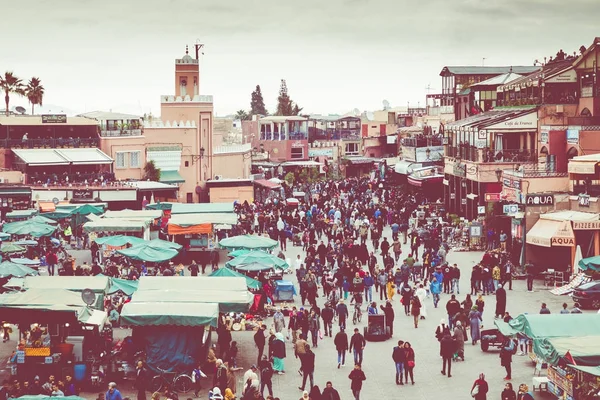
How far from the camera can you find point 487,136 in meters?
50.3

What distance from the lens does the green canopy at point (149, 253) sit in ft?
113

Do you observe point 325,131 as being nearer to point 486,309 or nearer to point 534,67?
point 534,67

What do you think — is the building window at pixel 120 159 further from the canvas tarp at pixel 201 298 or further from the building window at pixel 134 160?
the canvas tarp at pixel 201 298

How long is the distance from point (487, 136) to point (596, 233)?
14487 millimetres

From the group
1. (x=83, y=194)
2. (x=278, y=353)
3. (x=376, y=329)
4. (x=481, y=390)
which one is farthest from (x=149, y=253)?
(x=83, y=194)

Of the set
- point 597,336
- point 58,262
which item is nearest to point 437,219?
point 58,262

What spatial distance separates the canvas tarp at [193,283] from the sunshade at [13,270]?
6.63 m

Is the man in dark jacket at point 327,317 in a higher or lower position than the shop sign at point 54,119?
lower

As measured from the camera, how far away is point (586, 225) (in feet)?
119

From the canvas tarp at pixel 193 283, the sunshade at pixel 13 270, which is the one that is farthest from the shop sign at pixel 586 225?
the sunshade at pixel 13 270

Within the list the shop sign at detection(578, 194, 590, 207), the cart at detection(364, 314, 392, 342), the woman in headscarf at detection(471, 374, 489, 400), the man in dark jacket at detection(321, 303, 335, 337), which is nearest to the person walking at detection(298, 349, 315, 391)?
the woman in headscarf at detection(471, 374, 489, 400)

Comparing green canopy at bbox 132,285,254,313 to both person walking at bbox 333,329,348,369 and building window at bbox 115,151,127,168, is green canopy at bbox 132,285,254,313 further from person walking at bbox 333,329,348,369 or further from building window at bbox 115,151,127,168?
building window at bbox 115,151,127,168

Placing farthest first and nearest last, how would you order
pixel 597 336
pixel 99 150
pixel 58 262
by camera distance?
pixel 99 150 < pixel 58 262 < pixel 597 336

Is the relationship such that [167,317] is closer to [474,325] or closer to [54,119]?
[474,325]
